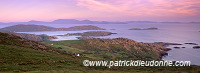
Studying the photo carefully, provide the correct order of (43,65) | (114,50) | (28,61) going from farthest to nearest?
(114,50), (28,61), (43,65)

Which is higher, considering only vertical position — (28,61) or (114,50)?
(28,61)

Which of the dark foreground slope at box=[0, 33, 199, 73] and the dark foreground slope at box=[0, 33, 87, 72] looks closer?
the dark foreground slope at box=[0, 33, 199, 73]

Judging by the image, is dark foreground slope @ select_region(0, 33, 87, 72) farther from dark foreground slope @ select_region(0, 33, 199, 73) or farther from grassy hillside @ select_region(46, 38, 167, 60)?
grassy hillside @ select_region(46, 38, 167, 60)

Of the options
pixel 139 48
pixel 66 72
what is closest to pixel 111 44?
pixel 139 48

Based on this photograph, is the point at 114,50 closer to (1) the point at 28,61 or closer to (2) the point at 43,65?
(1) the point at 28,61

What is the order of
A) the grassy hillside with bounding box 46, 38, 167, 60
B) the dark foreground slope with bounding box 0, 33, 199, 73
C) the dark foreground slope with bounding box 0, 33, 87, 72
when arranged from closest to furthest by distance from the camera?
the dark foreground slope with bounding box 0, 33, 199, 73 → the dark foreground slope with bounding box 0, 33, 87, 72 → the grassy hillside with bounding box 46, 38, 167, 60

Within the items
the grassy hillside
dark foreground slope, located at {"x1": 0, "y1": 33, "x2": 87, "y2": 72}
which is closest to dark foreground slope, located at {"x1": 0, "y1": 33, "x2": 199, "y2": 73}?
dark foreground slope, located at {"x1": 0, "y1": 33, "x2": 87, "y2": 72}

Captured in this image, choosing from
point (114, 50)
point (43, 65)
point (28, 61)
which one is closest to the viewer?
point (43, 65)

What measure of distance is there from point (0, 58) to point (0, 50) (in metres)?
8.14

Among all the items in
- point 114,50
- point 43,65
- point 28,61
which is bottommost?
point 114,50

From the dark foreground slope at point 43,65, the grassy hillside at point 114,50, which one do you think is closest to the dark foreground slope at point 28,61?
the dark foreground slope at point 43,65

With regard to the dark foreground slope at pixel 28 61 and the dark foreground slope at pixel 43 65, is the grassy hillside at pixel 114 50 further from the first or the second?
the dark foreground slope at pixel 43 65

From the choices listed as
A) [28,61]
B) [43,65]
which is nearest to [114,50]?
[28,61]

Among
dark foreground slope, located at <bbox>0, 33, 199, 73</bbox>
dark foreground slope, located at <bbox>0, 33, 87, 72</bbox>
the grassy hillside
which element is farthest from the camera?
the grassy hillside
